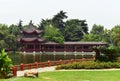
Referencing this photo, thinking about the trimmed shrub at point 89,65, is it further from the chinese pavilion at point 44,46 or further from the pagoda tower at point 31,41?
the pagoda tower at point 31,41

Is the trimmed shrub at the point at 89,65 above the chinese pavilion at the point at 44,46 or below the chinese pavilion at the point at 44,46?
below

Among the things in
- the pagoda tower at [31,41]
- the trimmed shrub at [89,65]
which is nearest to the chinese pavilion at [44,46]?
the pagoda tower at [31,41]

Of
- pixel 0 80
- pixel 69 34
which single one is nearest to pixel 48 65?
pixel 0 80

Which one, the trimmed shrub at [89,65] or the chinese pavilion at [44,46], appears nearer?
the trimmed shrub at [89,65]

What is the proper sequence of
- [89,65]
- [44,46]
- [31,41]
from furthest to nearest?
[44,46] < [31,41] < [89,65]

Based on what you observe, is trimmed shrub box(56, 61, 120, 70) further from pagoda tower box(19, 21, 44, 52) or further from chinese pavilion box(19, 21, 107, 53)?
pagoda tower box(19, 21, 44, 52)

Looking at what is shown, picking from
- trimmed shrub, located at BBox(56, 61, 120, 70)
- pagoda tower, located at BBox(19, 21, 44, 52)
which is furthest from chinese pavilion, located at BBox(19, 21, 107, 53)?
trimmed shrub, located at BBox(56, 61, 120, 70)

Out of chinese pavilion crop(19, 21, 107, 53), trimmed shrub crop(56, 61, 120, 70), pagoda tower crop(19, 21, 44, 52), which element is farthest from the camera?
pagoda tower crop(19, 21, 44, 52)

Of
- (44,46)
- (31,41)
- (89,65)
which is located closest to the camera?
(89,65)

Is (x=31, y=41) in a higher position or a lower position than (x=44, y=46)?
higher

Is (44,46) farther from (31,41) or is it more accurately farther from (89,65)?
(89,65)

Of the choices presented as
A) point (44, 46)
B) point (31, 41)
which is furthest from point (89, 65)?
point (44, 46)

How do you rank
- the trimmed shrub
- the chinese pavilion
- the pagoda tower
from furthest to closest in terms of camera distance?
1. the pagoda tower
2. the chinese pavilion
3. the trimmed shrub

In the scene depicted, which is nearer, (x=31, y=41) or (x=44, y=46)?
(x=31, y=41)
